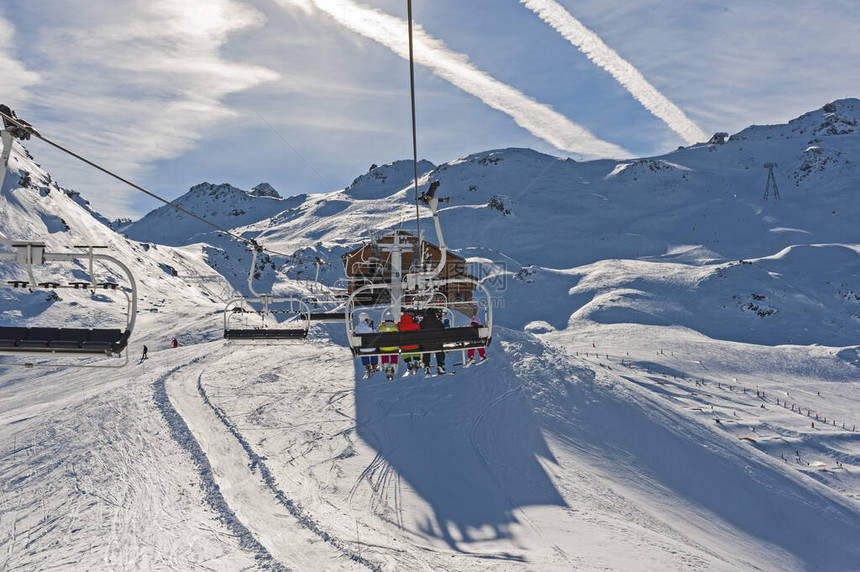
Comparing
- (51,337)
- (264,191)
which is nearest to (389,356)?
(51,337)

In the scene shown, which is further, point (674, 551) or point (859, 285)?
point (859, 285)

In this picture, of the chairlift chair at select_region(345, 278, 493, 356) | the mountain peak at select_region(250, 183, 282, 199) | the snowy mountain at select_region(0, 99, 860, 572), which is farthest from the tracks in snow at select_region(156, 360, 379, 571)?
the mountain peak at select_region(250, 183, 282, 199)

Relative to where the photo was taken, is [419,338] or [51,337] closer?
[51,337]

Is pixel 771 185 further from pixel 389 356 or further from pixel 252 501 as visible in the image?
pixel 252 501

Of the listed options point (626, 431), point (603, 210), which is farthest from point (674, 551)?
point (603, 210)

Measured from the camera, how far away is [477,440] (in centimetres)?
1850

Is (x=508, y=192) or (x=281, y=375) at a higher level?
(x=508, y=192)

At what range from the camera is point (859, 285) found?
4912 centimetres

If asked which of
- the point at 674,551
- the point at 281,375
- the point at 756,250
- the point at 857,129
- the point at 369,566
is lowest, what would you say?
the point at 674,551

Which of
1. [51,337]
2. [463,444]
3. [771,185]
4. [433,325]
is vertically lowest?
[463,444]

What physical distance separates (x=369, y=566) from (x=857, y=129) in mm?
141555

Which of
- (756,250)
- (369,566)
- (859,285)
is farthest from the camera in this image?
(756,250)

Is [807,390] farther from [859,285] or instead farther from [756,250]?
[756,250]

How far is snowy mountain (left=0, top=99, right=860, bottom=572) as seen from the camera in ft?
40.0
